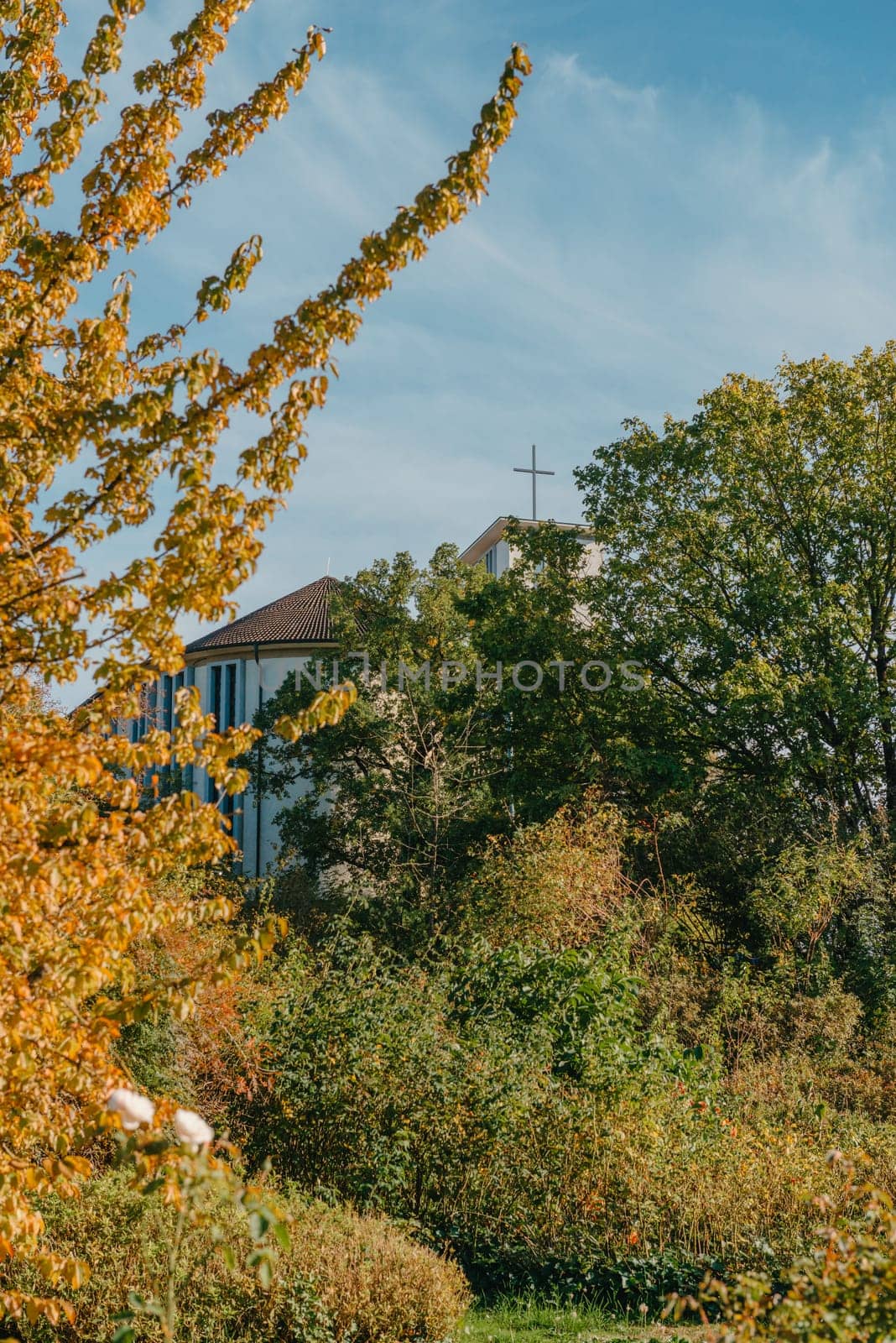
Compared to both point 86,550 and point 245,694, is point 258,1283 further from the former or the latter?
point 245,694

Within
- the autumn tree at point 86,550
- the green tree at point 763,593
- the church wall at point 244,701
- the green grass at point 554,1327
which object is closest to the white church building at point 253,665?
the church wall at point 244,701

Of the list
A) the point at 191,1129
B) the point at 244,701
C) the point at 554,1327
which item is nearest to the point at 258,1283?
the point at 554,1327

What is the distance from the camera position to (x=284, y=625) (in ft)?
126

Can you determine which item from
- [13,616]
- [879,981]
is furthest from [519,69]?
[879,981]

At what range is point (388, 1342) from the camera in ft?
18.2

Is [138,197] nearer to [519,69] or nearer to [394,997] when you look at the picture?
[519,69]

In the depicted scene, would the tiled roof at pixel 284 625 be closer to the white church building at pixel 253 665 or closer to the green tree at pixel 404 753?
the white church building at pixel 253 665

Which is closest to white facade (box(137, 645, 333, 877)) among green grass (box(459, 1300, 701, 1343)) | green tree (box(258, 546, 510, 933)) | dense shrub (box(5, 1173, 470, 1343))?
green tree (box(258, 546, 510, 933))

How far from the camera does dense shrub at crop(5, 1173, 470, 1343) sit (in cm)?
547

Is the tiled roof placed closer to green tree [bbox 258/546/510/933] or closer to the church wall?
the church wall

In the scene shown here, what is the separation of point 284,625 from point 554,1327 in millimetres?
33050

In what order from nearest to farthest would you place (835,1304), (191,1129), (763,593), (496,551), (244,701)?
(191,1129), (835,1304), (763,593), (244,701), (496,551)

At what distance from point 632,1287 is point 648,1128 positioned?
3.74ft

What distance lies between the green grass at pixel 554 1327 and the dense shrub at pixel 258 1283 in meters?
0.44
